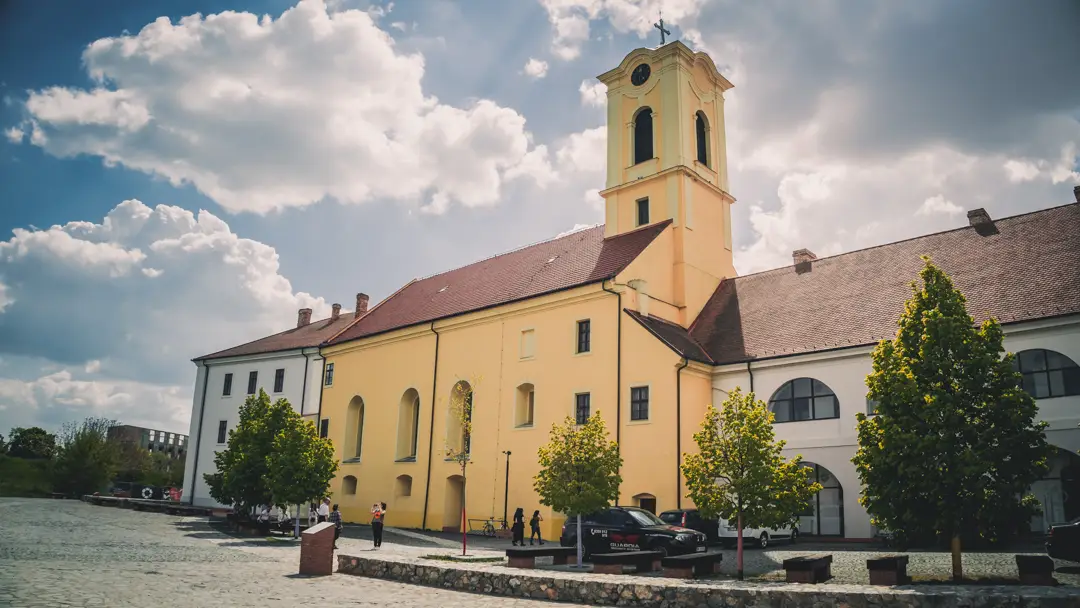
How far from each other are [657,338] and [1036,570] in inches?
625

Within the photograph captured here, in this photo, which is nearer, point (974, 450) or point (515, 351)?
point (974, 450)

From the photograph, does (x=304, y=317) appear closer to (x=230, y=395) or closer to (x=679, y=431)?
(x=230, y=395)

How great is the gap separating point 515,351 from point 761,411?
1669 cm

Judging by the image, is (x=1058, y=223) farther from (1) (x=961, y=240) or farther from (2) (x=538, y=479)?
(2) (x=538, y=479)

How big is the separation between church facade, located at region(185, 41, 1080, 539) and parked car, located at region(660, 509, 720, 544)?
94.9 inches

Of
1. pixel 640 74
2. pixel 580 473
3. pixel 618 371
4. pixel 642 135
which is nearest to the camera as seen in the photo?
pixel 580 473

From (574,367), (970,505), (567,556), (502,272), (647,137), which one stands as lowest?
(567,556)

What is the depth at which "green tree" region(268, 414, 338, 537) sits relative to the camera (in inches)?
1120

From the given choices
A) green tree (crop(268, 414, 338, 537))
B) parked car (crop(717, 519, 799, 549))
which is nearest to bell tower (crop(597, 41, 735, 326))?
parked car (crop(717, 519, 799, 549))

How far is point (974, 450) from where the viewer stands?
14641mm

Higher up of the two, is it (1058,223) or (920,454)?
(1058,223)

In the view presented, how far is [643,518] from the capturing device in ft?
68.5

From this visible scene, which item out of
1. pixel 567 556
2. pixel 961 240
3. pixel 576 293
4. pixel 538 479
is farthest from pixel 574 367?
pixel 961 240

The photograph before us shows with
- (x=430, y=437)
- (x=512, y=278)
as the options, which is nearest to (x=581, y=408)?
(x=430, y=437)
